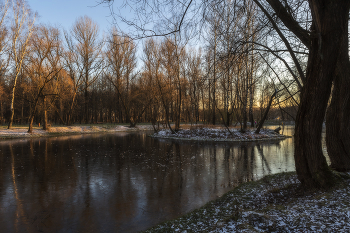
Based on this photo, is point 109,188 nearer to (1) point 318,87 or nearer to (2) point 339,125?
(1) point 318,87

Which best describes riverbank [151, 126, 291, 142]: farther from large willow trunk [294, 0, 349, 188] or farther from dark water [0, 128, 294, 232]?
large willow trunk [294, 0, 349, 188]

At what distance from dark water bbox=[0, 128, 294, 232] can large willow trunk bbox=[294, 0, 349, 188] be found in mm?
2447

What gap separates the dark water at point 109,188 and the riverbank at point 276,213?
0.71 m

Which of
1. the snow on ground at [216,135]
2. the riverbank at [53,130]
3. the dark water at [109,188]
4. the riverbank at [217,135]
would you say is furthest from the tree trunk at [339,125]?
the riverbank at [53,130]

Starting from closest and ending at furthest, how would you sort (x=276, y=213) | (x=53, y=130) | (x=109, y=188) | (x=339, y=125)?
(x=276, y=213), (x=339, y=125), (x=109, y=188), (x=53, y=130)

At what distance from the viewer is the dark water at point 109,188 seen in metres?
4.91

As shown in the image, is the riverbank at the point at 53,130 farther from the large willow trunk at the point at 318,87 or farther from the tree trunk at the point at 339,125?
the tree trunk at the point at 339,125

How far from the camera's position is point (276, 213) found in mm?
4148

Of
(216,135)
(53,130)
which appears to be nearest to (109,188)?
(216,135)

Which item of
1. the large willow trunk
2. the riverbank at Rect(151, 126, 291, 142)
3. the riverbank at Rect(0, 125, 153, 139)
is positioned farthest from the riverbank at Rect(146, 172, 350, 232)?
the riverbank at Rect(0, 125, 153, 139)

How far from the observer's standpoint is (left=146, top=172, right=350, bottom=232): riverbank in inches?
143

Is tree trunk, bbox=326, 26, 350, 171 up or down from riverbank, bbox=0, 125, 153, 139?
up

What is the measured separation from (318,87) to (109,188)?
6178 millimetres

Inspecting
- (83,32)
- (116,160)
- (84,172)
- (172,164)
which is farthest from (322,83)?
(83,32)
